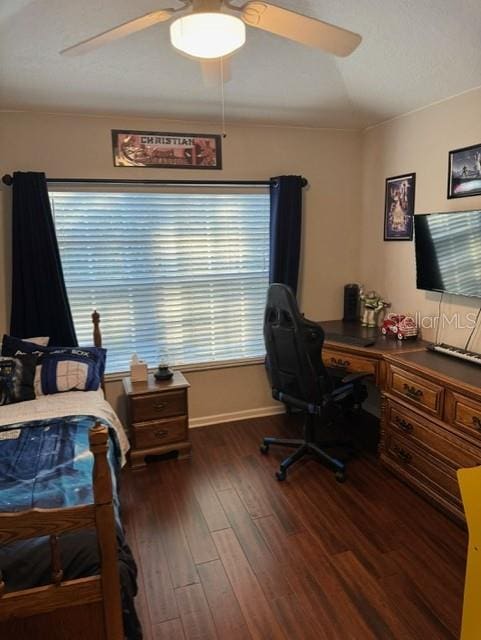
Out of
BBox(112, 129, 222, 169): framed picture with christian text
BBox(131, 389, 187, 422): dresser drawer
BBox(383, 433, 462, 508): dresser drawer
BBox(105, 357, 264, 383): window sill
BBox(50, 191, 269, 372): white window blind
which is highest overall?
BBox(112, 129, 222, 169): framed picture with christian text

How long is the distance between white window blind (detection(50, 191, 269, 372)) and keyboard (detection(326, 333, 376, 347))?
76 centimetres

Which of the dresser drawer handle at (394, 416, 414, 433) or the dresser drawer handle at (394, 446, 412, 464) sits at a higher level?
the dresser drawer handle at (394, 416, 414, 433)

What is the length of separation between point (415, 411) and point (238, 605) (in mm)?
1421

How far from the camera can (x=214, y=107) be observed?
311 centimetres

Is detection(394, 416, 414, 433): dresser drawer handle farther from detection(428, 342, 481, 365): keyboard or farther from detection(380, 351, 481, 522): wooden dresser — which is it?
detection(428, 342, 481, 365): keyboard

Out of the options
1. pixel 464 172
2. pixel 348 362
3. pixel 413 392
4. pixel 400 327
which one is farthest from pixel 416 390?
pixel 464 172

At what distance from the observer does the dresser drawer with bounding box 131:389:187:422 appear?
3.00 m

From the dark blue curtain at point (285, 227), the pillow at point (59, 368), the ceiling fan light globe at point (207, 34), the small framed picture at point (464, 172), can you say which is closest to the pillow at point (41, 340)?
the pillow at point (59, 368)

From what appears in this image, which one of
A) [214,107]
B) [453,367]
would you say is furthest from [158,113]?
[453,367]

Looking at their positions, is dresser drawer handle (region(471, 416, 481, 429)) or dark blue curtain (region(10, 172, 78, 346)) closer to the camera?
dresser drawer handle (region(471, 416, 481, 429))

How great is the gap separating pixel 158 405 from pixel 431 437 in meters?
1.73

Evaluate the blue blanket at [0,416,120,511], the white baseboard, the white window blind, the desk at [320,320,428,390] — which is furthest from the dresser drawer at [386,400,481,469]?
the blue blanket at [0,416,120,511]

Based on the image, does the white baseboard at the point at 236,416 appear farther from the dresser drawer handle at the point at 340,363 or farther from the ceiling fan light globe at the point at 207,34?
the ceiling fan light globe at the point at 207,34

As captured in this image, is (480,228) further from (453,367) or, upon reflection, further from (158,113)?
(158,113)
